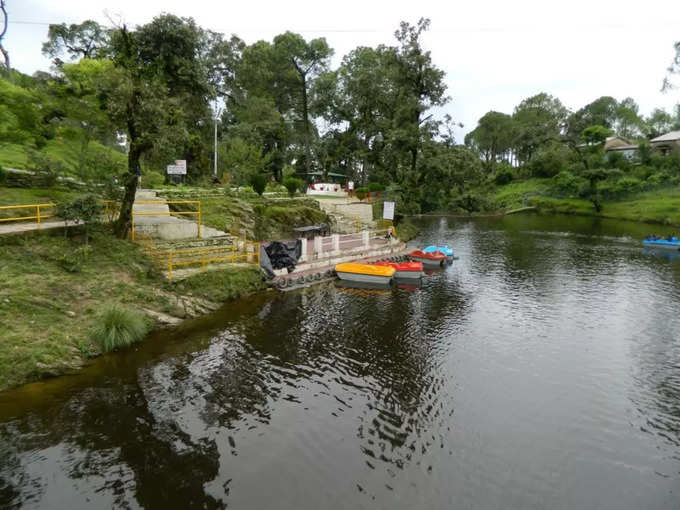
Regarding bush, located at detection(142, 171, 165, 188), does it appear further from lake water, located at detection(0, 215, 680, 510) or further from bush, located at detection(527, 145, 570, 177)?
bush, located at detection(527, 145, 570, 177)

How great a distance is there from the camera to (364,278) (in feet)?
88.3

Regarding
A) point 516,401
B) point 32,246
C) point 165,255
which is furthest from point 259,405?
point 32,246

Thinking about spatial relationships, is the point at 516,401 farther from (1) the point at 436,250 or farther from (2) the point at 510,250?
(2) the point at 510,250

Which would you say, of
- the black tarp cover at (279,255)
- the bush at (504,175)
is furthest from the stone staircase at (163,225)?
the bush at (504,175)

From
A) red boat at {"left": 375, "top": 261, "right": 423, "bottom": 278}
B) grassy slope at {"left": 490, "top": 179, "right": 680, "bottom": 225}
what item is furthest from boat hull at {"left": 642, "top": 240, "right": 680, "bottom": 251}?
red boat at {"left": 375, "top": 261, "right": 423, "bottom": 278}

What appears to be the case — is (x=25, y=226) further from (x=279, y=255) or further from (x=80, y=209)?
(x=279, y=255)

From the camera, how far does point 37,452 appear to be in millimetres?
9578

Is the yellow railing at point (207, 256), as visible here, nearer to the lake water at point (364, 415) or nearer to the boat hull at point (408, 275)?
the lake water at point (364, 415)

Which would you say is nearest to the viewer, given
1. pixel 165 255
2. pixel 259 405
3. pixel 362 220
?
pixel 259 405

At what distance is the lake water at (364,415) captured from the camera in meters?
8.84

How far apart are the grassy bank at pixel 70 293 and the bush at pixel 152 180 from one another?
54.1ft

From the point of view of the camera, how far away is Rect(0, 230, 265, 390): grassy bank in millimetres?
12984

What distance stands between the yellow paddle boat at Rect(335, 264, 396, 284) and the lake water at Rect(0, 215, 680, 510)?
5259 millimetres

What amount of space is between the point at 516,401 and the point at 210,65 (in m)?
69.1
